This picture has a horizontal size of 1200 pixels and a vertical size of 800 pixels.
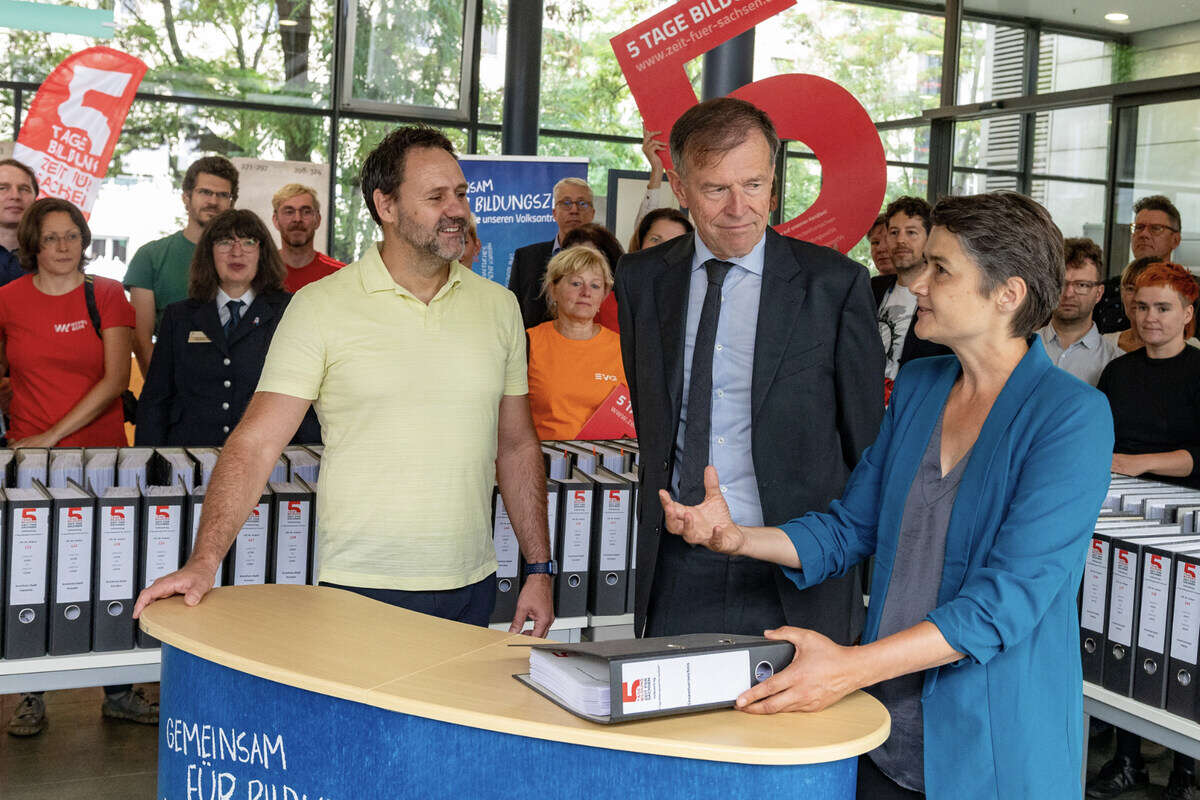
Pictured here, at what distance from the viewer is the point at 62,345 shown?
4.10 m

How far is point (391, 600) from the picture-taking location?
7.93ft

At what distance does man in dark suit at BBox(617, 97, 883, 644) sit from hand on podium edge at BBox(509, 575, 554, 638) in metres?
0.34

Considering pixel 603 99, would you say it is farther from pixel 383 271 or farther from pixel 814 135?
pixel 383 271

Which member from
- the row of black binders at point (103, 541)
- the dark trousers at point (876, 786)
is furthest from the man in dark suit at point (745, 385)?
→ the row of black binders at point (103, 541)

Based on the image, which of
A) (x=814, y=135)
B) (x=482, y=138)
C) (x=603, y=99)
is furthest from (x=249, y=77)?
(x=814, y=135)

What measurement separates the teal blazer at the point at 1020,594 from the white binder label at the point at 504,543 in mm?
1477

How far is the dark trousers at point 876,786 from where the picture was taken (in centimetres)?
184

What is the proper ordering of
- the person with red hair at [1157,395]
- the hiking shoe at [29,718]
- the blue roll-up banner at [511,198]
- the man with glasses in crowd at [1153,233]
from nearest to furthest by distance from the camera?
the person with red hair at [1157,395] → the hiking shoe at [29,718] → the man with glasses in crowd at [1153,233] → the blue roll-up banner at [511,198]

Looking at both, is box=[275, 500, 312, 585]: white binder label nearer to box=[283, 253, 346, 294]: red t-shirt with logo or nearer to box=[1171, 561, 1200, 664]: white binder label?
box=[1171, 561, 1200, 664]: white binder label

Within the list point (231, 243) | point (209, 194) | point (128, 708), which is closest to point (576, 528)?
point (231, 243)

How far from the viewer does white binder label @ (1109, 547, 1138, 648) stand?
8.55 ft

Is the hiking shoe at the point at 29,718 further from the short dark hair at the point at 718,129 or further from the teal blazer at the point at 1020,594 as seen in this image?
the teal blazer at the point at 1020,594

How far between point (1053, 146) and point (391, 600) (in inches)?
267

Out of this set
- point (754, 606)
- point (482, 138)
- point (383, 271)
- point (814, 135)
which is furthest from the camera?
point (482, 138)
